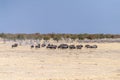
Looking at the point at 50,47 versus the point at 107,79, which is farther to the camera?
the point at 50,47

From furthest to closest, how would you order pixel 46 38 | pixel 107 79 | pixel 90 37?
1. pixel 90 37
2. pixel 46 38
3. pixel 107 79

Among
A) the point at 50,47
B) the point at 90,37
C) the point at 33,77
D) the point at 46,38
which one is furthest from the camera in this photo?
the point at 90,37

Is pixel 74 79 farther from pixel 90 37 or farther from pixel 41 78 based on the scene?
pixel 90 37

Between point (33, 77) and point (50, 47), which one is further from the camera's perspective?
point (50, 47)

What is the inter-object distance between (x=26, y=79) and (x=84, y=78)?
3272 mm

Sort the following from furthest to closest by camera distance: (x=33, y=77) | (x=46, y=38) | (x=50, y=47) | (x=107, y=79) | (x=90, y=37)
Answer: (x=90, y=37)
(x=46, y=38)
(x=50, y=47)
(x=33, y=77)
(x=107, y=79)

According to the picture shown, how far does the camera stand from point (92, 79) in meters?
19.0

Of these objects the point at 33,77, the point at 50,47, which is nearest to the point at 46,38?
the point at 50,47

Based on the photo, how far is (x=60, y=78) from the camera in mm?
19516

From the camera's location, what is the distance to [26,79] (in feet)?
63.1

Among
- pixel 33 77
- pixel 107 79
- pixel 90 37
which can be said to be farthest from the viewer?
pixel 90 37

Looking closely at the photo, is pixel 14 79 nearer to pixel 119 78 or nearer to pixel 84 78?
pixel 84 78

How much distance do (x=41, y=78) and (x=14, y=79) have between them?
155 cm

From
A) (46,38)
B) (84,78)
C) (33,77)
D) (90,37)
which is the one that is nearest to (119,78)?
(84,78)
